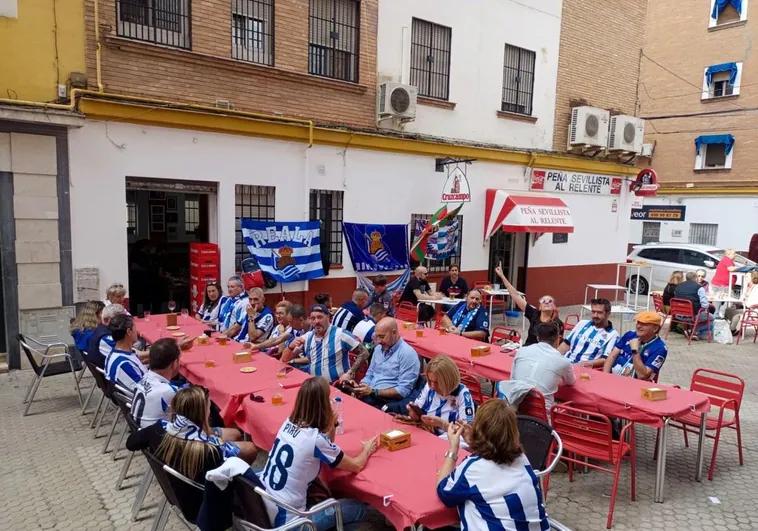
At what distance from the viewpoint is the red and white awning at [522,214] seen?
12406mm

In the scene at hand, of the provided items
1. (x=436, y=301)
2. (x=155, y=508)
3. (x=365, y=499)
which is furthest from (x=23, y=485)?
(x=436, y=301)

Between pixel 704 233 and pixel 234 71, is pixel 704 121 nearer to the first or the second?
pixel 704 233

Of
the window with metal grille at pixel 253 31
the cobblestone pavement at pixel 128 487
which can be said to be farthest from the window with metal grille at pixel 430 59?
the cobblestone pavement at pixel 128 487

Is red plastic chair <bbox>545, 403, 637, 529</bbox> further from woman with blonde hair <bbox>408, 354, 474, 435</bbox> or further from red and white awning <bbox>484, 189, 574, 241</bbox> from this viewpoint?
red and white awning <bbox>484, 189, 574, 241</bbox>

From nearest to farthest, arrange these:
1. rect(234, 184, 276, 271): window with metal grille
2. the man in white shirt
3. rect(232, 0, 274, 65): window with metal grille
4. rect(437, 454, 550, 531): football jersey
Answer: rect(437, 454, 550, 531): football jersey, the man in white shirt, rect(232, 0, 274, 65): window with metal grille, rect(234, 184, 276, 271): window with metal grille

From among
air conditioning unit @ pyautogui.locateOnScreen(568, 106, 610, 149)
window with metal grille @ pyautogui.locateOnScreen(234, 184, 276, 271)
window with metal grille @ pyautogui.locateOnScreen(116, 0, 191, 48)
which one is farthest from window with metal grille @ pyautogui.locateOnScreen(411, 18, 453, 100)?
window with metal grille @ pyautogui.locateOnScreen(116, 0, 191, 48)

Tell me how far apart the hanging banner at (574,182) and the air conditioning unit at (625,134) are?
90cm

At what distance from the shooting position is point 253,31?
31.0ft

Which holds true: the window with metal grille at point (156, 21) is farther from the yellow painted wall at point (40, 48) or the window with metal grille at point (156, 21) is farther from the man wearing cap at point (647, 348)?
the man wearing cap at point (647, 348)

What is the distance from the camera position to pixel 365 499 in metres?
3.19

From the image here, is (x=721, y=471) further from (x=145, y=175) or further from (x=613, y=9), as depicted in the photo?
(x=613, y=9)

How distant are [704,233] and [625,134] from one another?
11175 millimetres

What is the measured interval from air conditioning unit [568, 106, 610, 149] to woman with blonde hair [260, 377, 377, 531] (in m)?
12.9

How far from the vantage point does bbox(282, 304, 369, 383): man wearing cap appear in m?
5.83
